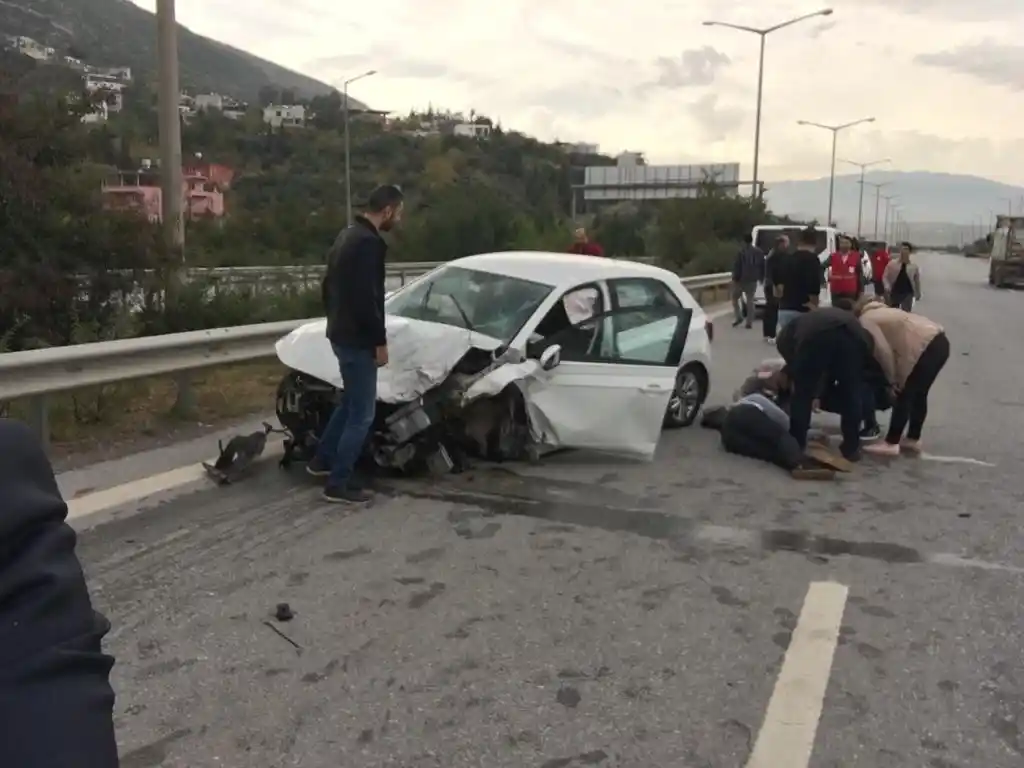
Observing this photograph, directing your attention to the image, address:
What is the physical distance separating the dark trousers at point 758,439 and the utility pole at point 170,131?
527 cm

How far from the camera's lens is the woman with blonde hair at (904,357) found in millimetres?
7918

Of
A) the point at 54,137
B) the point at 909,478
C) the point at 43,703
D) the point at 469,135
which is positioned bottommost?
the point at 909,478

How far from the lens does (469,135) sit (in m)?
104

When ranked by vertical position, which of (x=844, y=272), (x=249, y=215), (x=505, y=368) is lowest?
(x=505, y=368)

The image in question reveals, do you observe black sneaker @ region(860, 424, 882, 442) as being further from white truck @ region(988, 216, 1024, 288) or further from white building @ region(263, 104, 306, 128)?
white building @ region(263, 104, 306, 128)

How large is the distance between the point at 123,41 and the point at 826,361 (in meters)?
115

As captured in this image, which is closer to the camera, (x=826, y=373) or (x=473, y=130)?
(x=826, y=373)

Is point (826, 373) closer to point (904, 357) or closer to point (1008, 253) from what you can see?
point (904, 357)

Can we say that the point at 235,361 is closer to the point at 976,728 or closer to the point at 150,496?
the point at 150,496

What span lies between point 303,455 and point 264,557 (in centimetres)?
188

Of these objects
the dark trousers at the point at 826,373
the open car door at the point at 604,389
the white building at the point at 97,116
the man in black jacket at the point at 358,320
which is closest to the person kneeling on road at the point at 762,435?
the dark trousers at the point at 826,373

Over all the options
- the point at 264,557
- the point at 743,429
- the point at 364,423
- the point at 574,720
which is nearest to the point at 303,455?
the point at 364,423

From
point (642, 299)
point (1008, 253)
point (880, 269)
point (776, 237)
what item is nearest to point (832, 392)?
point (642, 299)

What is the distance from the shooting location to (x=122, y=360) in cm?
689
